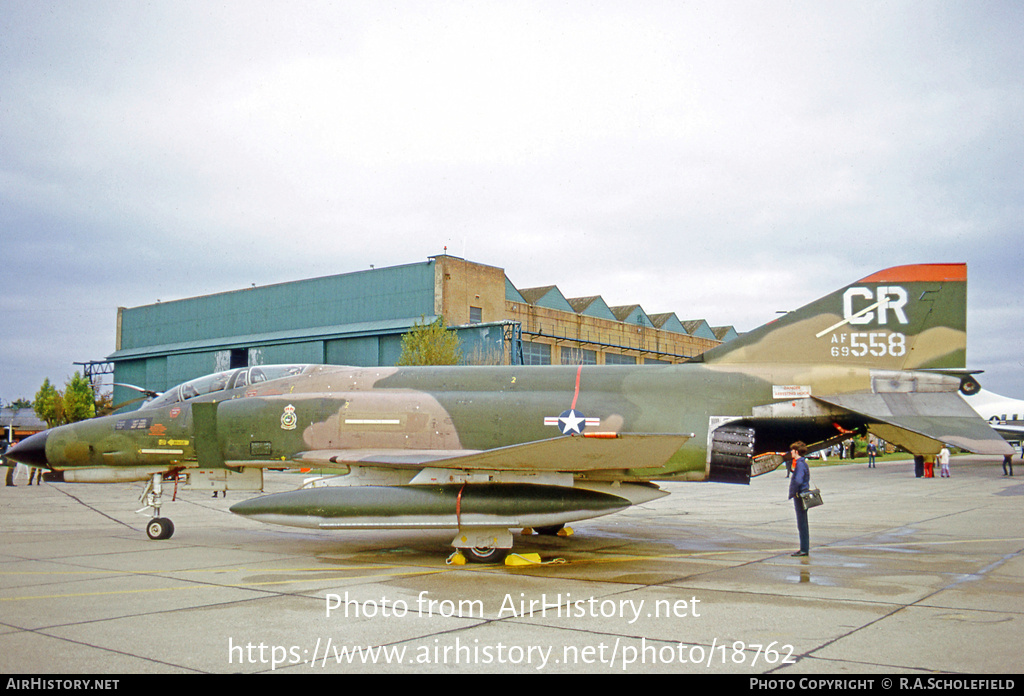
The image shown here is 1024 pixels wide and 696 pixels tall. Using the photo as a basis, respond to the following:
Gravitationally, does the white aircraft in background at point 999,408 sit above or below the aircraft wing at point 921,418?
below

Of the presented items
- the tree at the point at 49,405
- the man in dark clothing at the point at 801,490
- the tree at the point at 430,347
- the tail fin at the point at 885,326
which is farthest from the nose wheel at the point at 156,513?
the tree at the point at 49,405

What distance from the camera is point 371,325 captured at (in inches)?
1433

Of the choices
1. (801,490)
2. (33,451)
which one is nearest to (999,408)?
(801,490)

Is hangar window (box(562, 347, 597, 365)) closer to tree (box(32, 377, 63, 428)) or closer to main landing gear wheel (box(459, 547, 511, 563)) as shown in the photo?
main landing gear wheel (box(459, 547, 511, 563))

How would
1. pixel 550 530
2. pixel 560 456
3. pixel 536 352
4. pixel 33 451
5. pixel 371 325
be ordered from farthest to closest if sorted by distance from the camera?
pixel 536 352
pixel 371 325
pixel 550 530
pixel 33 451
pixel 560 456

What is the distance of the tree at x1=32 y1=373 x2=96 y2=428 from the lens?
5069cm

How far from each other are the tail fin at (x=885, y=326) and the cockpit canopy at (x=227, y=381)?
729 cm

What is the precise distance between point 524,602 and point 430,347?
63.6ft

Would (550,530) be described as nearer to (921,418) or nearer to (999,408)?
(921,418)

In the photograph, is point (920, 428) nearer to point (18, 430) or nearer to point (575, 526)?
point (575, 526)

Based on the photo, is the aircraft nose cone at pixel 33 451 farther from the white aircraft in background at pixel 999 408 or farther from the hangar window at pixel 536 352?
the white aircraft in background at pixel 999 408

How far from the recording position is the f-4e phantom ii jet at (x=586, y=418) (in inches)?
373

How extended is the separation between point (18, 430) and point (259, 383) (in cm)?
5444
